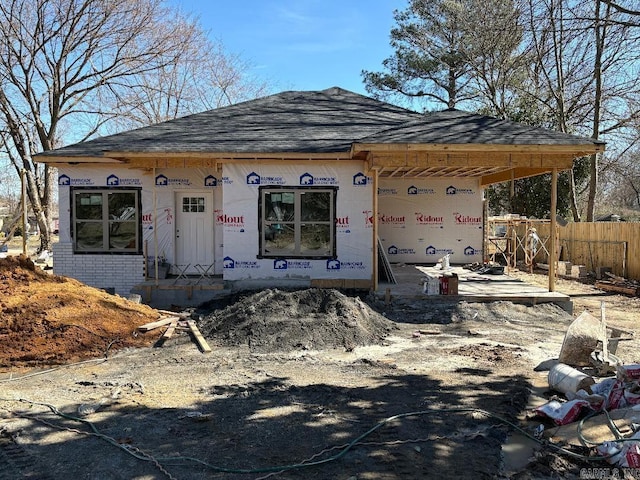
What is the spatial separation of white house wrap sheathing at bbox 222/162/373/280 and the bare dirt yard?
4.63ft

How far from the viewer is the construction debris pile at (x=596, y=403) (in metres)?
4.19

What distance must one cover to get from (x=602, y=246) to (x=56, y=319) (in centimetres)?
1667

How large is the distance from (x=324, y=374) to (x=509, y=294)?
5900mm

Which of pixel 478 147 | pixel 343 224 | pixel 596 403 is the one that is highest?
pixel 478 147

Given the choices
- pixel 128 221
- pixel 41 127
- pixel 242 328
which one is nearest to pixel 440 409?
pixel 242 328

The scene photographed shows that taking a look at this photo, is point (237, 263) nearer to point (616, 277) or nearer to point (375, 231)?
point (375, 231)

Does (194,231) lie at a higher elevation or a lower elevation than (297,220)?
lower

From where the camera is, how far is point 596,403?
16.4 ft

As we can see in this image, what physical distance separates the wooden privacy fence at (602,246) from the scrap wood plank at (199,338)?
42.3 ft

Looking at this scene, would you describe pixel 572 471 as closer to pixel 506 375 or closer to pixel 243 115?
pixel 506 375

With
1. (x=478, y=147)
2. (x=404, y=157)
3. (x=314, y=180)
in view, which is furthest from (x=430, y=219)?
(x=478, y=147)

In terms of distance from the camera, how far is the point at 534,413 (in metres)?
5.27

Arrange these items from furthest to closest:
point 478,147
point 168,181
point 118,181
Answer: point 168,181 < point 118,181 < point 478,147

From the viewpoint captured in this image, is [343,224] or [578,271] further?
[578,271]
